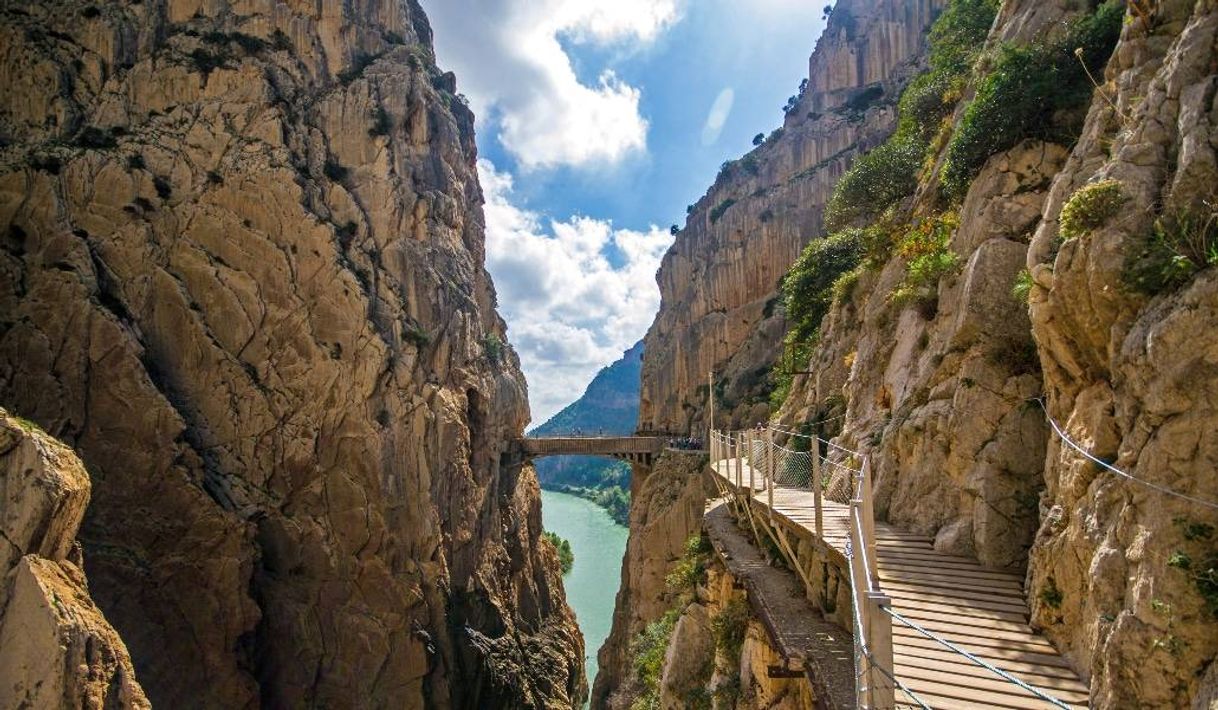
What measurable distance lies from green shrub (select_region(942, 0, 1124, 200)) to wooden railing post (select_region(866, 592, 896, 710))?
9.18 meters

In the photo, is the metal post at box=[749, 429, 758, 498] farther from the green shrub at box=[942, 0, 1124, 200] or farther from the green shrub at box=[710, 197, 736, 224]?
the green shrub at box=[710, 197, 736, 224]

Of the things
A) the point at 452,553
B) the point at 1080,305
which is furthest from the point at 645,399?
the point at 1080,305

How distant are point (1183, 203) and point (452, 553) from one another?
2677cm

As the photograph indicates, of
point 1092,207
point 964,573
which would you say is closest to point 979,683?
point 964,573

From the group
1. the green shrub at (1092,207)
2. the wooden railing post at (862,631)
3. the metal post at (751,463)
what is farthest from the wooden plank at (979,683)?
the metal post at (751,463)

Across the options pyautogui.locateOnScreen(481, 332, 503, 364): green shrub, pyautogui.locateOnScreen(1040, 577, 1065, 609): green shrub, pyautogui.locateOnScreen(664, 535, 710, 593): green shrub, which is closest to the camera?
pyautogui.locateOnScreen(1040, 577, 1065, 609): green shrub

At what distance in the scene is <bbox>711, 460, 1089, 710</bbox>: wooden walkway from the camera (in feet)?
14.0

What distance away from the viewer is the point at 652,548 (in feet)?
88.3

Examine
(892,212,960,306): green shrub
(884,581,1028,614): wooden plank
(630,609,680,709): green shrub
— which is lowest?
(630,609,680,709): green shrub

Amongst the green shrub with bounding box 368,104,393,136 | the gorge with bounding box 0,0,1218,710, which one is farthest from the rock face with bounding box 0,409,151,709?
the green shrub with bounding box 368,104,393,136

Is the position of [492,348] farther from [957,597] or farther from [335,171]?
[957,597]

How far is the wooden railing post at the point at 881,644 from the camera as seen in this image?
349 centimetres

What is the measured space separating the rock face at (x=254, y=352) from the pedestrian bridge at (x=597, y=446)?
4.88 m

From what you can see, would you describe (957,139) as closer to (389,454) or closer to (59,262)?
(389,454)
